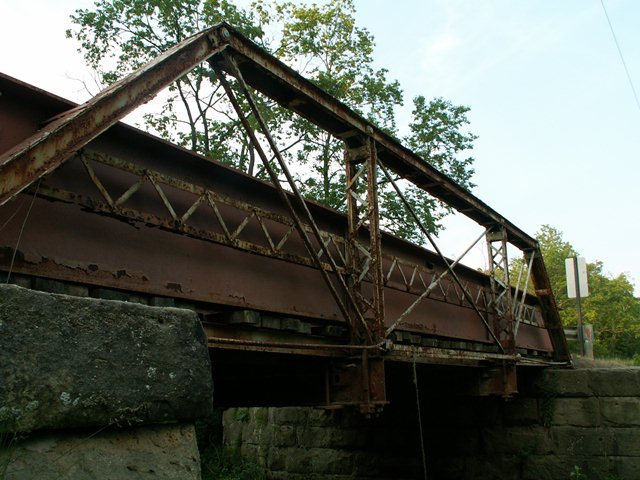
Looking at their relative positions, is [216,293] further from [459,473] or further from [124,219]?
[459,473]

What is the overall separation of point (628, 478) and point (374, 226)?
23.2ft

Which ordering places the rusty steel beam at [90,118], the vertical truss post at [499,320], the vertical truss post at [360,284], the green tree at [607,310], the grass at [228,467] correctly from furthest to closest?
1. the green tree at [607,310]
2. the grass at [228,467]
3. the vertical truss post at [499,320]
4. the vertical truss post at [360,284]
5. the rusty steel beam at [90,118]

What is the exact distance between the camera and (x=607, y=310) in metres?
41.3

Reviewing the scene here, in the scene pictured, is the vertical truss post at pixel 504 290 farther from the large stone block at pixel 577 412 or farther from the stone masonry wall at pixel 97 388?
the stone masonry wall at pixel 97 388

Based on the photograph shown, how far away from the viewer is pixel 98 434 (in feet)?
6.16

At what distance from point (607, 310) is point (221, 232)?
131ft

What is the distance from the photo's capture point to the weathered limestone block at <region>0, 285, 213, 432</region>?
5.59ft

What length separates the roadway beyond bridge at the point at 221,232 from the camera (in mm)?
4992

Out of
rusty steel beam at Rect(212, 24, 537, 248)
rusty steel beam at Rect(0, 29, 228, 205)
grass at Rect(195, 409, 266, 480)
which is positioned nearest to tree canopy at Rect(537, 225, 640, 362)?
grass at Rect(195, 409, 266, 480)

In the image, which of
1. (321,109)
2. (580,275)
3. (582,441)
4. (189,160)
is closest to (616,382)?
(582,441)

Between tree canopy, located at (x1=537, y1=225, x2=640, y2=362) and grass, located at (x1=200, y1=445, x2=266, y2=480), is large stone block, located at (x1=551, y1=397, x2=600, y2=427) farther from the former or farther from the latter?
tree canopy, located at (x1=537, y1=225, x2=640, y2=362)

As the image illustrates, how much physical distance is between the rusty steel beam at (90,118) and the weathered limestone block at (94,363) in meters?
2.17

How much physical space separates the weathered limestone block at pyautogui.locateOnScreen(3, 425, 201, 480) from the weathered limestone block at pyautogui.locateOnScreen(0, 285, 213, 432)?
5 centimetres

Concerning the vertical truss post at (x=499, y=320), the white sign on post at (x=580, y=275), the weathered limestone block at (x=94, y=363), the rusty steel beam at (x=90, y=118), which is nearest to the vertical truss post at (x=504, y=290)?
the vertical truss post at (x=499, y=320)
